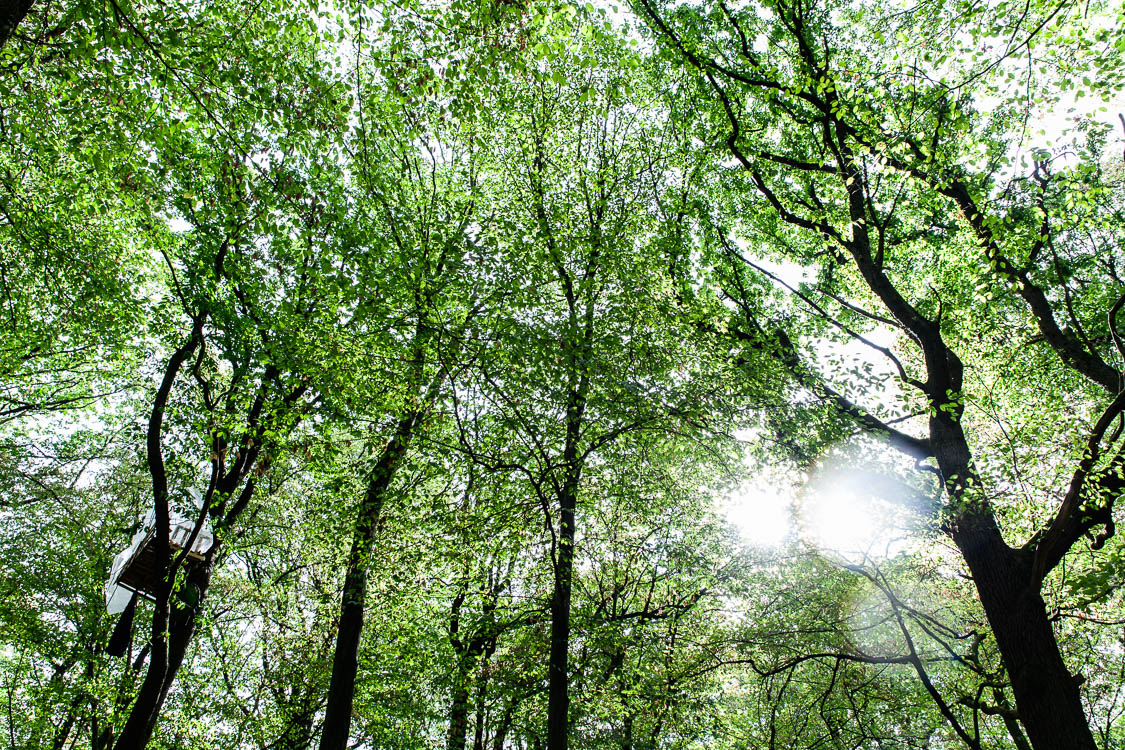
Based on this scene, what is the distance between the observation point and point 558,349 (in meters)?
7.70

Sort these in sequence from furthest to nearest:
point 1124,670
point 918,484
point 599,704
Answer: point 1124,670
point 599,704
point 918,484

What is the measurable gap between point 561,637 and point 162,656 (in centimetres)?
564

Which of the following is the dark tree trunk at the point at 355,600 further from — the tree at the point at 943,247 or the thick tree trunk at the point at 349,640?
the tree at the point at 943,247

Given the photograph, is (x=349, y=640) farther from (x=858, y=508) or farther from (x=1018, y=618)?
(x=1018, y=618)

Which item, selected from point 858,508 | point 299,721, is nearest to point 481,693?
point 299,721

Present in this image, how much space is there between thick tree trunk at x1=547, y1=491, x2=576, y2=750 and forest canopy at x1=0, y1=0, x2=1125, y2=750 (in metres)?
0.05

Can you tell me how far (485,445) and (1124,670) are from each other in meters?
16.3

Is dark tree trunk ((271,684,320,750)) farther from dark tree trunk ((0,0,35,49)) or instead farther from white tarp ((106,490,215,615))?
dark tree trunk ((0,0,35,49))

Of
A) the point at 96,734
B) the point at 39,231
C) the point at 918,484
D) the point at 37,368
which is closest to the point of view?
the point at 39,231

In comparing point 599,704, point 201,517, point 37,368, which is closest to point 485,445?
point 201,517

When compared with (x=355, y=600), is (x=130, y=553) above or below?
above

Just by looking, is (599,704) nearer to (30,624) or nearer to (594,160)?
(594,160)

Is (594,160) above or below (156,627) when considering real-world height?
above

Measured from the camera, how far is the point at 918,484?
8820 mm
